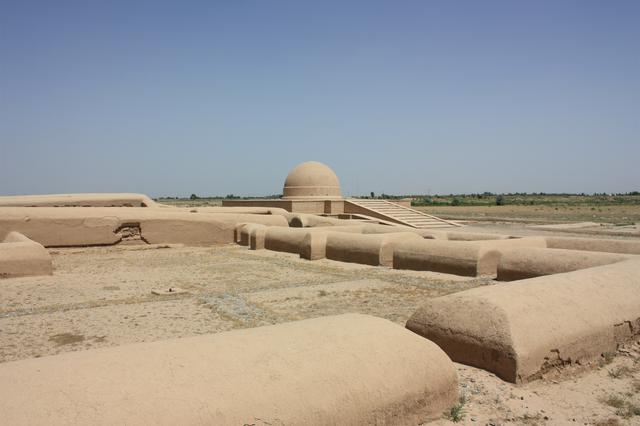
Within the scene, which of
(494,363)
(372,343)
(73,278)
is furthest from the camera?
(73,278)

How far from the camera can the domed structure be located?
2375cm

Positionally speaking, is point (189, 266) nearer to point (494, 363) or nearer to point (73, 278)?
point (73, 278)

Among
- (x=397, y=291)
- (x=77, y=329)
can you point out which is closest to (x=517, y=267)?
(x=397, y=291)

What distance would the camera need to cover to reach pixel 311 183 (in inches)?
936

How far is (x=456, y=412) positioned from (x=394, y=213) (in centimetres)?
1923

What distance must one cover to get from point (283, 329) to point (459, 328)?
1.56 m

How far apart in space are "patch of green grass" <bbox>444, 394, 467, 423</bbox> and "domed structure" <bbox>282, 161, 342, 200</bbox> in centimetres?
2007

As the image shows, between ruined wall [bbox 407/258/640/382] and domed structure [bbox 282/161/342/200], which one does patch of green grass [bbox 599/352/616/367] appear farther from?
domed structure [bbox 282/161/342/200]

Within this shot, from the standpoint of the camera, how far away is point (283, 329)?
10.2 feet

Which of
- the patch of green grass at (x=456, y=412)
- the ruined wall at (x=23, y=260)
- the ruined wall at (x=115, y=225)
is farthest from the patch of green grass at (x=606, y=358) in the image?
the ruined wall at (x=115, y=225)

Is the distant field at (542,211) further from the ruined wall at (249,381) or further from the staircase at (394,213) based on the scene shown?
the ruined wall at (249,381)

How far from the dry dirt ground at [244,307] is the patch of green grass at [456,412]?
14 mm

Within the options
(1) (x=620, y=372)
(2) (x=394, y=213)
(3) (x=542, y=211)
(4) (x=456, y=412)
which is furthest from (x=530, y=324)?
(3) (x=542, y=211)

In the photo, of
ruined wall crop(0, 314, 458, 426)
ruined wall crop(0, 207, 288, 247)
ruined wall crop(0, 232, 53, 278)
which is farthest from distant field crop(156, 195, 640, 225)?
ruined wall crop(0, 314, 458, 426)
